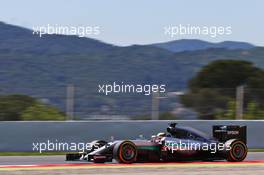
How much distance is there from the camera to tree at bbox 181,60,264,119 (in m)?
18.9

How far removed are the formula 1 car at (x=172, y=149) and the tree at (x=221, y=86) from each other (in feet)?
15.3

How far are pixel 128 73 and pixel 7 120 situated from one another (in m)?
12.8

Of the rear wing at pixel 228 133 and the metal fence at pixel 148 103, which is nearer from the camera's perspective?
the rear wing at pixel 228 133

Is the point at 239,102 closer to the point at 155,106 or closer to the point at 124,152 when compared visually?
the point at 155,106

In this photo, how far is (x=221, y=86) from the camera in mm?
29953

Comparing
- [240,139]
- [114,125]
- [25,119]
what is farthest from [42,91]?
[240,139]

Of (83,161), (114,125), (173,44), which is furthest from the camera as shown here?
(173,44)

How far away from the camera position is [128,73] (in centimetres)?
3053

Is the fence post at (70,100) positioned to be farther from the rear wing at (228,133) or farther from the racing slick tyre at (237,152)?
the racing slick tyre at (237,152)

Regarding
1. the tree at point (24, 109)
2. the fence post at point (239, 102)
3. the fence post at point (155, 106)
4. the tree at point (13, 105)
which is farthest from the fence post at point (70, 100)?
the fence post at point (239, 102)

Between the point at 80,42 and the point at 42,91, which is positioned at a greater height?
the point at 80,42

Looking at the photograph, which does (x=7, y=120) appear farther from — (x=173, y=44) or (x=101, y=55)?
(x=101, y=55)

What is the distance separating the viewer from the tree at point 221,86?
18.9m

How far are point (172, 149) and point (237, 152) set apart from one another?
1.33 m
